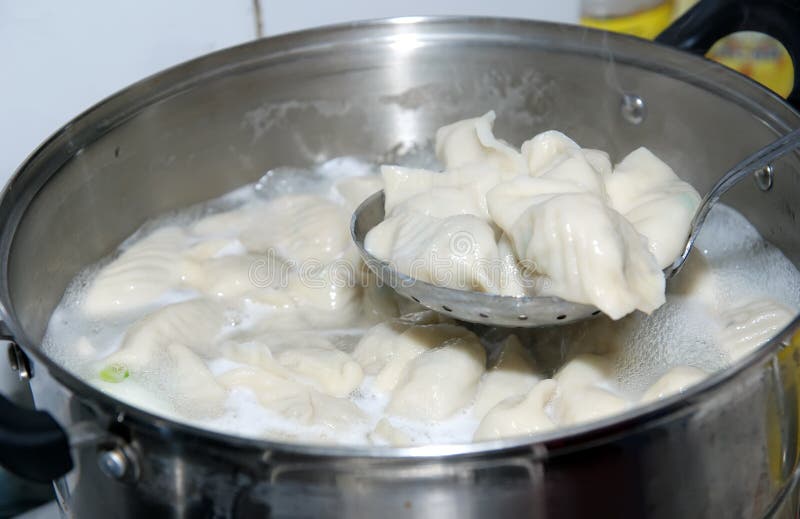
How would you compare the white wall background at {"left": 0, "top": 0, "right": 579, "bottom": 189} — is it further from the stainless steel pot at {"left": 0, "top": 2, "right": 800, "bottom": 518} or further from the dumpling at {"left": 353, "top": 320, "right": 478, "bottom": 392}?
the dumpling at {"left": 353, "top": 320, "right": 478, "bottom": 392}

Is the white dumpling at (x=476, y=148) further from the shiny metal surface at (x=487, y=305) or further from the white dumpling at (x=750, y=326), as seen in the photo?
the white dumpling at (x=750, y=326)

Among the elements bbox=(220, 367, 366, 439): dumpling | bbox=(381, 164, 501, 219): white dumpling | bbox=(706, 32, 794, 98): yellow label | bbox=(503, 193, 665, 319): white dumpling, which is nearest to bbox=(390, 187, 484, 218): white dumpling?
bbox=(381, 164, 501, 219): white dumpling

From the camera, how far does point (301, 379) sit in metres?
0.98

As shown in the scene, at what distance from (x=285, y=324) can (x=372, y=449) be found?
0.53 meters

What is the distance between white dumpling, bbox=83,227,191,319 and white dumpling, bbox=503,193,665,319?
50 cm

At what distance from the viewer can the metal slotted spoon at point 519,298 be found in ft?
2.97

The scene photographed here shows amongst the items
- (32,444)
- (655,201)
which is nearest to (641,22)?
(655,201)

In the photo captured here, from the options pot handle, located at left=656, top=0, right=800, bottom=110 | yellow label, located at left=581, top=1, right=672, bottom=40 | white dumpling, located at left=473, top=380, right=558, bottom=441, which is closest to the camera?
white dumpling, located at left=473, top=380, right=558, bottom=441

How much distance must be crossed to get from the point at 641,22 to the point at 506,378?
822 millimetres

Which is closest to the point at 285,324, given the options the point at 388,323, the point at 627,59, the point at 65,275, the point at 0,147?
the point at 388,323

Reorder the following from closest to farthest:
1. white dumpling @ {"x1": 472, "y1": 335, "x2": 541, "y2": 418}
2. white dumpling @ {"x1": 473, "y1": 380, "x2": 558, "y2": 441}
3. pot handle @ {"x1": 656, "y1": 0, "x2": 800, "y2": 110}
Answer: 1. white dumpling @ {"x1": 473, "y1": 380, "x2": 558, "y2": 441}
2. white dumpling @ {"x1": 472, "y1": 335, "x2": 541, "y2": 418}
3. pot handle @ {"x1": 656, "y1": 0, "x2": 800, "y2": 110}

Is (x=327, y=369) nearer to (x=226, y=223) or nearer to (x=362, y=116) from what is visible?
(x=226, y=223)

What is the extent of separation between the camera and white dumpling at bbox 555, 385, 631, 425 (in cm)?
85

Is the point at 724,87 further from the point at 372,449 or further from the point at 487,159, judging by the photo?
the point at 372,449
